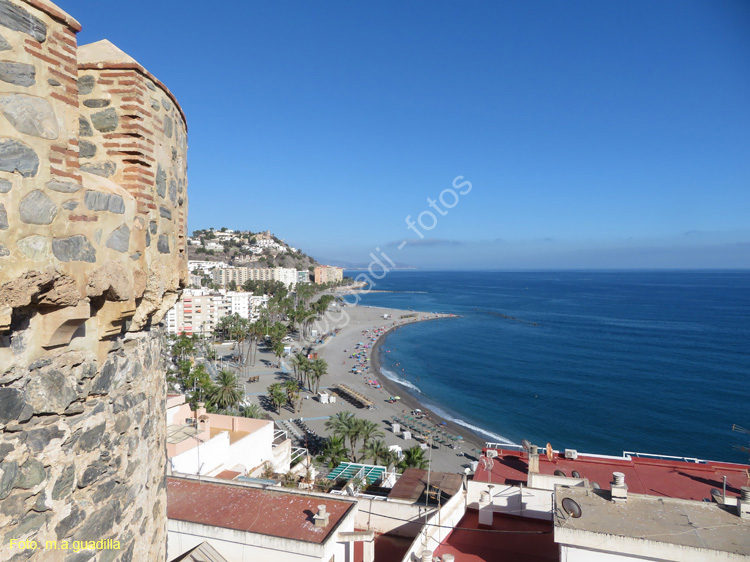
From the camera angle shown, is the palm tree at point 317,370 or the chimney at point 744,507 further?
the palm tree at point 317,370

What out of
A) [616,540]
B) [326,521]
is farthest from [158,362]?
[616,540]

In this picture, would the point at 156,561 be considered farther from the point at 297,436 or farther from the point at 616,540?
the point at 297,436

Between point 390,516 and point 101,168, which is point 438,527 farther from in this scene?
point 101,168

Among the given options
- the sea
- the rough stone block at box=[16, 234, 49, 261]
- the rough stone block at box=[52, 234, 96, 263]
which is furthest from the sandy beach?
the rough stone block at box=[16, 234, 49, 261]

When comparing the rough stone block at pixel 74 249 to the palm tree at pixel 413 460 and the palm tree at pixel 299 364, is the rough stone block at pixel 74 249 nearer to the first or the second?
the palm tree at pixel 413 460

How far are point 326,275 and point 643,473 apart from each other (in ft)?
530

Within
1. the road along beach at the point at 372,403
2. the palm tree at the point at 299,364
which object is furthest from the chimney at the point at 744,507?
the palm tree at the point at 299,364

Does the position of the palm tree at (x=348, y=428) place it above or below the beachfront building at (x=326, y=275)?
below

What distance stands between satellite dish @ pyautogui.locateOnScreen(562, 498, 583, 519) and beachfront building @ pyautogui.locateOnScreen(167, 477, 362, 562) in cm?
380

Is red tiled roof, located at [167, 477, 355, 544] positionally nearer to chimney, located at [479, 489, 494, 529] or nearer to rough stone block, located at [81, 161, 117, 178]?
chimney, located at [479, 489, 494, 529]

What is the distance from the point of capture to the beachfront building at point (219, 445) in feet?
50.0

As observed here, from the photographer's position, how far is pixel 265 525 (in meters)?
9.16

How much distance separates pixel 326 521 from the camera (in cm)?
909

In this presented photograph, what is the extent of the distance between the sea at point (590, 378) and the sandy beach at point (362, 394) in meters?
2.30
